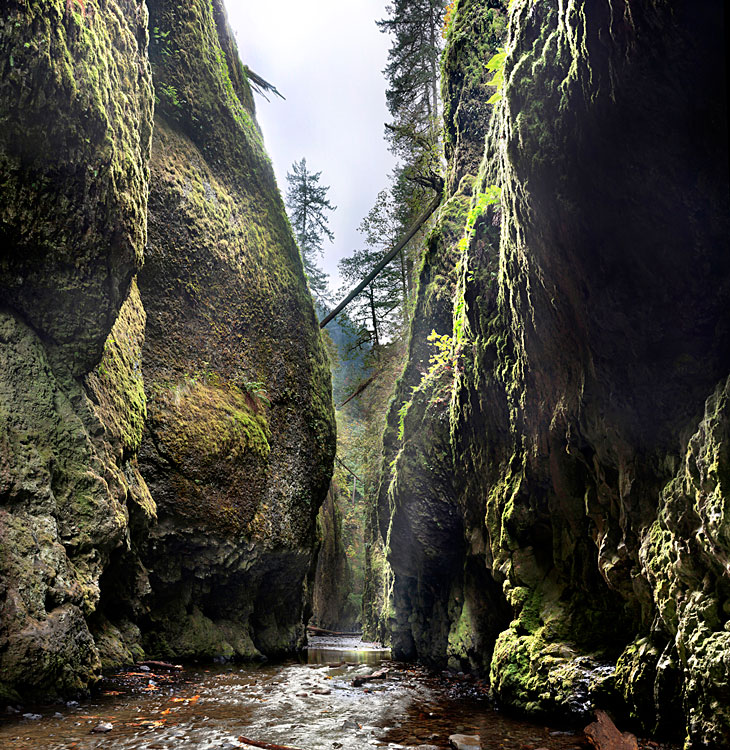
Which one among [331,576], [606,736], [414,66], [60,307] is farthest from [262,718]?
[331,576]

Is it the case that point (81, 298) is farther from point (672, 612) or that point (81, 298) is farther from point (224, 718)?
point (672, 612)

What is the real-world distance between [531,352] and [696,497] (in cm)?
259

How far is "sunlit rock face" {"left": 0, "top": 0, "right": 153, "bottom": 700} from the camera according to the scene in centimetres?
471

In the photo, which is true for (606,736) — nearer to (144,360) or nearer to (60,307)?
Answer: (60,307)

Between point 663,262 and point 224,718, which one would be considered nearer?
point 663,262

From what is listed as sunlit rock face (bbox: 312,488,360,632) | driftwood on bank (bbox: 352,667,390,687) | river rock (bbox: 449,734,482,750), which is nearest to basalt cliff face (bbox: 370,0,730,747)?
river rock (bbox: 449,734,482,750)

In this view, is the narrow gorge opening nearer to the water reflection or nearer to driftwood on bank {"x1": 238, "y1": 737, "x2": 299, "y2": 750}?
driftwood on bank {"x1": 238, "y1": 737, "x2": 299, "y2": 750}

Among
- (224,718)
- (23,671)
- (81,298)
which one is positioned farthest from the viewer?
(81,298)

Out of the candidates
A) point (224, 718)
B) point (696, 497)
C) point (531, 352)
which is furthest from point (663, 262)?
point (224, 718)

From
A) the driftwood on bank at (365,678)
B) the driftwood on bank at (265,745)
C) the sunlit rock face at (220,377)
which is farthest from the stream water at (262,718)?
the sunlit rock face at (220,377)


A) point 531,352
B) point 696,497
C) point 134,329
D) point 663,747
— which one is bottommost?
point 663,747

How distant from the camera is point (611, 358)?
4.20 meters

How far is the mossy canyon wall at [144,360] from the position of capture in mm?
5039

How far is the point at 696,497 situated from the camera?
3.20 meters
